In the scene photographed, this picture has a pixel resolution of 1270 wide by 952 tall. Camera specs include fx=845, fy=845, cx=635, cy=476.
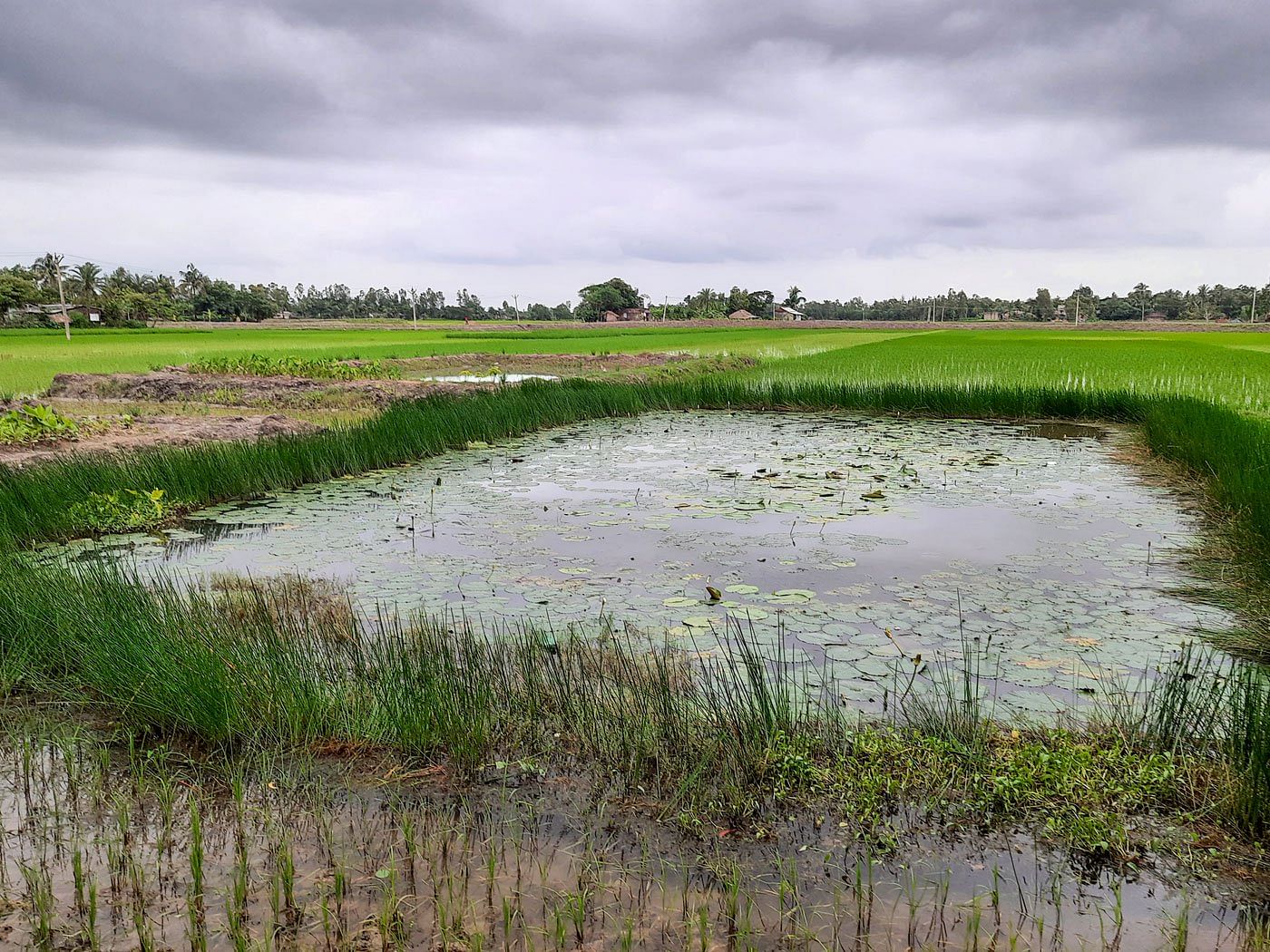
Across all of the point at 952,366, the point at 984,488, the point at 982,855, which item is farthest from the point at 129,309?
the point at 982,855

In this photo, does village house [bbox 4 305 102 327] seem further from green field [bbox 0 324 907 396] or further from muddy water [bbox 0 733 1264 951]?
muddy water [bbox 0 733 1264 951]

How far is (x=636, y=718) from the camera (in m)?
2.96

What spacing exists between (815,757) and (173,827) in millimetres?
2013

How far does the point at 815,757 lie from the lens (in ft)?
9.29

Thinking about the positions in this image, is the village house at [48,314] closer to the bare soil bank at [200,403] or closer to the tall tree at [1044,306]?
the bare soil bank at [200,403]

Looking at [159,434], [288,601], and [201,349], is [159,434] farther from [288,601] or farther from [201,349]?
[201,349]

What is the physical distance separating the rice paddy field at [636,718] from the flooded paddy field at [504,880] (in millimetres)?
11

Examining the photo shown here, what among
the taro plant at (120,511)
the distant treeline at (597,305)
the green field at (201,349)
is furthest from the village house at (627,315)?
the taro plant at (120,511)

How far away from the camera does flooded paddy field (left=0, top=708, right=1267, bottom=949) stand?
2053mm

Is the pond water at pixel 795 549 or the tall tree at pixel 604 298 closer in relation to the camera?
the pond water at pixel 795 549

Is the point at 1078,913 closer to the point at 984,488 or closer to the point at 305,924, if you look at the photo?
the point at 305,924

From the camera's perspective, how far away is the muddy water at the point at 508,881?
2053 millimetres

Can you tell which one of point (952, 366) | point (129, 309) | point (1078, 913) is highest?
point (129, 309)

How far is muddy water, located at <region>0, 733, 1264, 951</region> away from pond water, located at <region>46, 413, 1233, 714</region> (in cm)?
106
